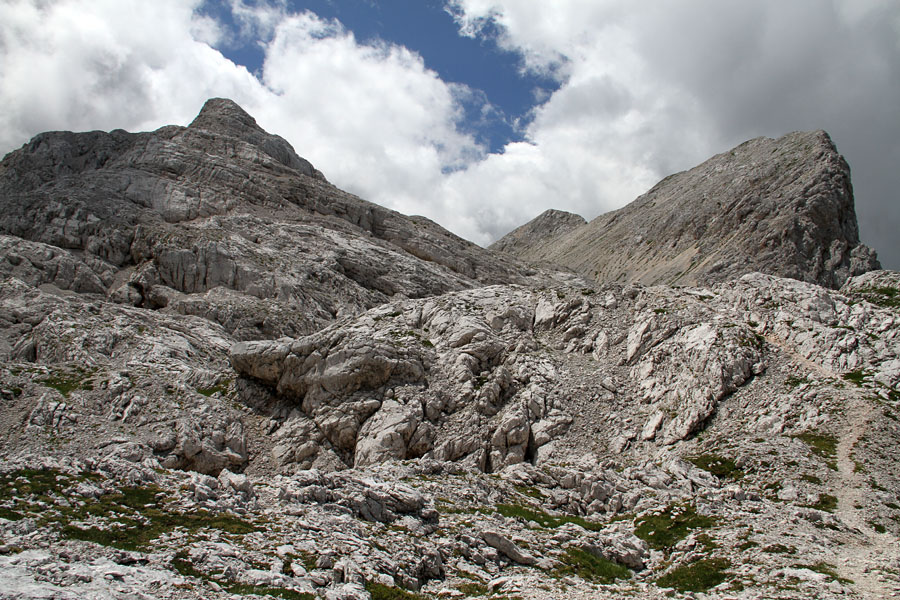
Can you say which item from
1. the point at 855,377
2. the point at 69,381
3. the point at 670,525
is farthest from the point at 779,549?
the point at 69,381

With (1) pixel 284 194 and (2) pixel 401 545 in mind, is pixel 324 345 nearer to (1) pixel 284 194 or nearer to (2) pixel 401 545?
(2) pixel 401 545

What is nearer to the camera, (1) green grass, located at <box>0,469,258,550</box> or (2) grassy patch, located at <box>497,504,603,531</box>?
(1) green grass, located at <box>0,469,258,550</box>

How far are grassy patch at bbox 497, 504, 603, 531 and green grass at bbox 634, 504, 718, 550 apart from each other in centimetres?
216

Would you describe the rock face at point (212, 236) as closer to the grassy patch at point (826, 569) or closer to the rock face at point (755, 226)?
the rock face at point (755, 226)

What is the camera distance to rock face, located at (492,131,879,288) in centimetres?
9631

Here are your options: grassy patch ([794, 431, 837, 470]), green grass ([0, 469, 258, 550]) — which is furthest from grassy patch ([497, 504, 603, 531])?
grassy patch ([794, 431, 837, 470])

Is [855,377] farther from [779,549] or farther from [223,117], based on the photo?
[223,117]

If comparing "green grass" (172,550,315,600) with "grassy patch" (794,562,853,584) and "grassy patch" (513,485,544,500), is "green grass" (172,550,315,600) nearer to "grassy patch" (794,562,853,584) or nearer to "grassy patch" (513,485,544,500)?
"grassy patch" (794,562,853,584)

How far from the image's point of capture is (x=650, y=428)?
117ft

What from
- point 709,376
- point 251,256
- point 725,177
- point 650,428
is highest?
point 725,177

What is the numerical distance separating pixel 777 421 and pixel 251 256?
68.4 m

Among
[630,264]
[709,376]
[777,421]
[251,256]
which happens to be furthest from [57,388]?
[630,264]

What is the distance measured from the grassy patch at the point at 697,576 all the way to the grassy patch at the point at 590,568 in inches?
57.9

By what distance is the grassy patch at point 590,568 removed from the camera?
1855 cm
